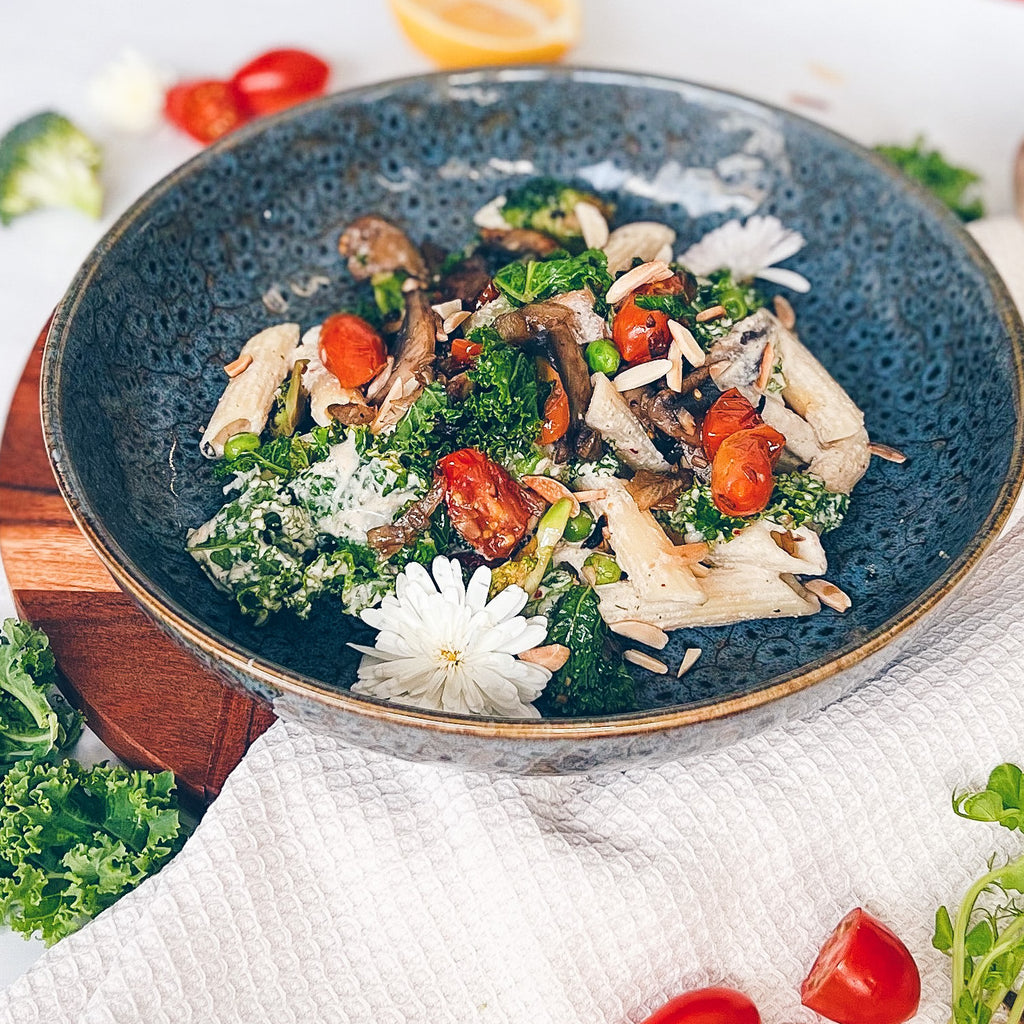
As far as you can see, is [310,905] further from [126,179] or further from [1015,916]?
[126,179]

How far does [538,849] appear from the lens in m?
2.39

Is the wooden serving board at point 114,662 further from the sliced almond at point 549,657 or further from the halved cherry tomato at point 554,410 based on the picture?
the halved cherry tomato at point 554,410

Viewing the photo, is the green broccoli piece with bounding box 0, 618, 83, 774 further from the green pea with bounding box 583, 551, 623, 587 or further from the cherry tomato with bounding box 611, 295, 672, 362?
the cherry tomato with bounding box 611, 295, 672, 362

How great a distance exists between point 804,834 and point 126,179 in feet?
11.0

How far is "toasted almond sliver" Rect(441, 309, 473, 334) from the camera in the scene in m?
2.83

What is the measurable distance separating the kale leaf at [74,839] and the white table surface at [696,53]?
8.16 feet

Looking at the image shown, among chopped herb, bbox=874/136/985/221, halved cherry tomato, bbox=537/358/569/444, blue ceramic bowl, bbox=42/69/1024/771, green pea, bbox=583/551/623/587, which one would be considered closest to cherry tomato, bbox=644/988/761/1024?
blue ceramic bowl, bbox=42/69/1024/771

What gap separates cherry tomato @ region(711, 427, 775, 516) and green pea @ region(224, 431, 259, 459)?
1.13 meters

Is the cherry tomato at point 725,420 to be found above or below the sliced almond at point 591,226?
below

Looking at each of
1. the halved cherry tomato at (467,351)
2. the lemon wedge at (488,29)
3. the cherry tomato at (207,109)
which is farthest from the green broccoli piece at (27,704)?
the lemon wedge at (488,29)

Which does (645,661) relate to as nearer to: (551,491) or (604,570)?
(604,570)

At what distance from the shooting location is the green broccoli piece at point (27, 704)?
256 centimetres

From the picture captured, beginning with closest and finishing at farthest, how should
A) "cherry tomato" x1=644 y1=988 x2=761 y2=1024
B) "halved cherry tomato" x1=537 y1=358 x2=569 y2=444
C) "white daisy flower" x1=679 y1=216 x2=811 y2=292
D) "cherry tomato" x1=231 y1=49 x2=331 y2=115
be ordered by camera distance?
"cherry tomato" x1=644 y1=988 x2=761 y2=1024 < "halved cherry tomato" x1=537 y1=358 x2=569 y2=444 < "white daisy flower" x1=679 y1=216 x2=811 y2=292 < "cherry tomato" x1=231 y1=49 x2=331 y2=115

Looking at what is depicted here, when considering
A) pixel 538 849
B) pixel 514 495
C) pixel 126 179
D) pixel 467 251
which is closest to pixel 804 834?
pixel 538 849
